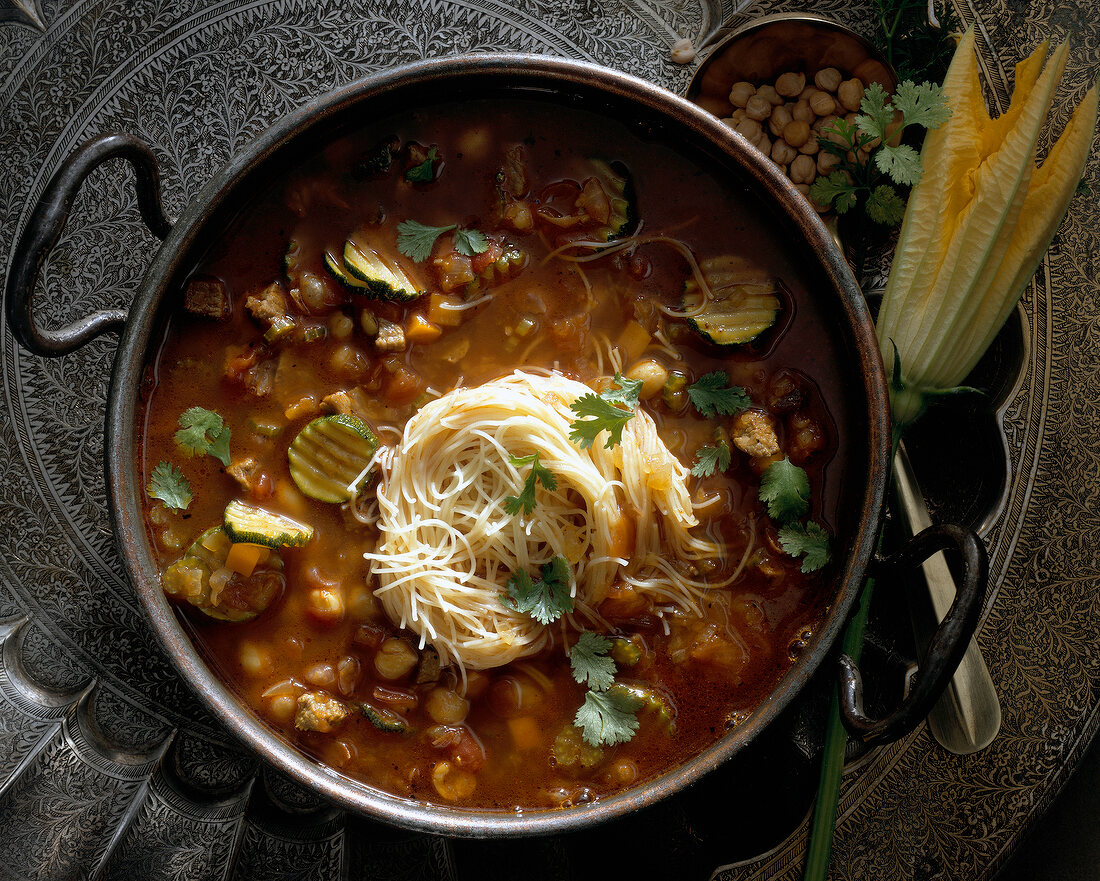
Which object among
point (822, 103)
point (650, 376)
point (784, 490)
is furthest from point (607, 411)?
point (822, 103)

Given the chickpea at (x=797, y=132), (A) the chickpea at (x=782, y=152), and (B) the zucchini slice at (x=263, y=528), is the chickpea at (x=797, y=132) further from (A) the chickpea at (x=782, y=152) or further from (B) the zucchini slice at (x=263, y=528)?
(B) the zucchini slice at (x=263, y=528)

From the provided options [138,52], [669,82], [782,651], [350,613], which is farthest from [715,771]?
[138,52]

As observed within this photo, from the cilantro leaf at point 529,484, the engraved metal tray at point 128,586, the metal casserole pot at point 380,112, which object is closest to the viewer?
the metal casserole pot at point 380,112

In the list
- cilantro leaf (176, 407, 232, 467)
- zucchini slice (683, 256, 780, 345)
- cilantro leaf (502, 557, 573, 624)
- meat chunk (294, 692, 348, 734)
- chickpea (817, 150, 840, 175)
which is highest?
chickpea (817, 150, 840, 175)

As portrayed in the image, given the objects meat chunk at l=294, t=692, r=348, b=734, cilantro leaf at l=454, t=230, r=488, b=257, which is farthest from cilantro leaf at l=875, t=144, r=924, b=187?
meat chunk at l=294, t=692, r=348, b=734

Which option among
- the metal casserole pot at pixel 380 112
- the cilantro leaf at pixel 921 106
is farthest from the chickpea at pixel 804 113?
the metal casserole pot at pixel 380 112

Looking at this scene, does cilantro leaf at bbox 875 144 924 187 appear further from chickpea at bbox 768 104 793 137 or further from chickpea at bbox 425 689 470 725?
chickpea at bbox 425 689 470 725

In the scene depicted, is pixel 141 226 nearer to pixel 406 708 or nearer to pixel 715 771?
pixel 406 708
